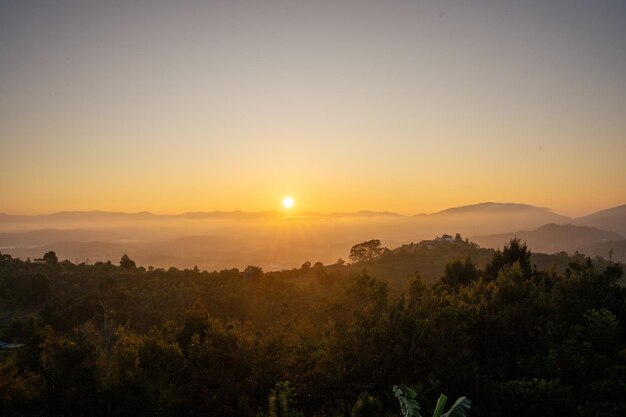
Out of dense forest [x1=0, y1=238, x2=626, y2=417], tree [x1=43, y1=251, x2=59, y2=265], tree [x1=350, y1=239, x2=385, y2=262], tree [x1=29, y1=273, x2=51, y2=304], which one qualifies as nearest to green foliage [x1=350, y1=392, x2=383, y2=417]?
dense forest [x1=0, y1=238, x2=626, y2=417]

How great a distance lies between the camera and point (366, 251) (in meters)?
80.1

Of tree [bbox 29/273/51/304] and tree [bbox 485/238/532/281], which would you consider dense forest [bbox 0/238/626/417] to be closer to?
tree [bbox 485/238/532/281]

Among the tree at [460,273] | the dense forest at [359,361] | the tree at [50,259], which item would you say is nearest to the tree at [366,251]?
the tree at [460,273]

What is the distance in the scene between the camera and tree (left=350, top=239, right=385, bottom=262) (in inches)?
3130

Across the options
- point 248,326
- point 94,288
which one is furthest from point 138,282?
point 248,326

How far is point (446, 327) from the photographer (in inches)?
616

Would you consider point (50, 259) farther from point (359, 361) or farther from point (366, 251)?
point (359, 361)

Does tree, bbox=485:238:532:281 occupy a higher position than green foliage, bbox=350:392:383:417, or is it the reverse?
tree, bbox=485:238:532:281

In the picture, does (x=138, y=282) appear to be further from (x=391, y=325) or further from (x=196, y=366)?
(x=391, y=325)

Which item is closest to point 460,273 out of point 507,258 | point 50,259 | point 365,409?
point 507,258

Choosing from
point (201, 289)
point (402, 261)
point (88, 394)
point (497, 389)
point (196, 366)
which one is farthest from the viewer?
point (402, 261)

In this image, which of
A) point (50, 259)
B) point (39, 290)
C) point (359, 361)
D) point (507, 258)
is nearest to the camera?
point (359, 361)

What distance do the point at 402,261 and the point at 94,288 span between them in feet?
161

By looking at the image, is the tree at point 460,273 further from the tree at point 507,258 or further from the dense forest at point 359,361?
the dense forest at point 359,361
